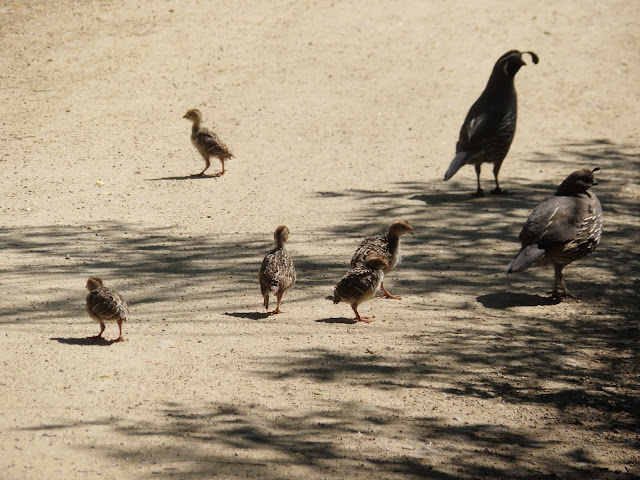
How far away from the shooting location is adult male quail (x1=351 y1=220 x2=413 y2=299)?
26.1 feet

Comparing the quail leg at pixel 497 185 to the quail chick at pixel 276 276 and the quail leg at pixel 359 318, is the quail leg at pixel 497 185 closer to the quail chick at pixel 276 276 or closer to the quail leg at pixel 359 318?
the quail leg at pixel 359 318

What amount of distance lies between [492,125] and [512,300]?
12.7 ft

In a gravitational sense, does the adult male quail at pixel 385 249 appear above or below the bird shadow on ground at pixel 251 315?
above

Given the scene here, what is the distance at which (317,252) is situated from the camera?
9.21 m

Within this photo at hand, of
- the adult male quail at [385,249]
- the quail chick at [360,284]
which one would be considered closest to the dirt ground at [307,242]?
the quail chick at [360,284]

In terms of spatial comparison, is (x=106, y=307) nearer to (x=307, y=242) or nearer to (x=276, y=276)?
(x=276, y=276)

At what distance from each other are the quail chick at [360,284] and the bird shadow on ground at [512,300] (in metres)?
1.20

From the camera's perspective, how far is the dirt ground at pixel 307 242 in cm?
533

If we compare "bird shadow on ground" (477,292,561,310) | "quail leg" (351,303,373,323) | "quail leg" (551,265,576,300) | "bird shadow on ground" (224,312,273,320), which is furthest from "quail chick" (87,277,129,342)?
"quail leg" (551,265,576,300)

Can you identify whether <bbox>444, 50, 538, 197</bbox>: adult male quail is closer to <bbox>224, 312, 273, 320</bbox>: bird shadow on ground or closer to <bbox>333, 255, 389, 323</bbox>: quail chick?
<bbox>333, 255, 389, 323</bbox>: quail chick

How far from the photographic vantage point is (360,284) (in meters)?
7.18

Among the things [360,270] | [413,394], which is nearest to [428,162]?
[360,270]

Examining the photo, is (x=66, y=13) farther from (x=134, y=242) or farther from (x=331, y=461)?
(x=331, y=461)

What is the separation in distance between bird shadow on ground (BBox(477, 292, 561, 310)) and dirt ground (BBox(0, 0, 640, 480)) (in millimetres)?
31
